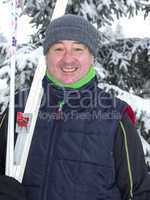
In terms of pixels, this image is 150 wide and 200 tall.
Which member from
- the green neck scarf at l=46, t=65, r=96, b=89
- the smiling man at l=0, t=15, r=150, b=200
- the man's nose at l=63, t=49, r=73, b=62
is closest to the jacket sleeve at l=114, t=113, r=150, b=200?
the smiling man at l=0, t=15, r=150, b=200

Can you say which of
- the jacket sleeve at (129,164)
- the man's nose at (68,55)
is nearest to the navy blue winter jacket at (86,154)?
the jacket sleeve at (129,164)

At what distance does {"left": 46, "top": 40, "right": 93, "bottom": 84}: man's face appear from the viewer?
1.96 metres

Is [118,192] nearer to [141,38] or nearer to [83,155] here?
[83,155]

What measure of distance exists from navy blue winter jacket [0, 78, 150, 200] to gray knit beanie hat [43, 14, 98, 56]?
219 millimetres

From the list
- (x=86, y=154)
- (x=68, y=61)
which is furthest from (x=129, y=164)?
(x=68, y=61)

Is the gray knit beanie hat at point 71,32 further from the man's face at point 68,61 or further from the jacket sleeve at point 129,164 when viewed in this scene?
the jacket sleeve at point 129,164

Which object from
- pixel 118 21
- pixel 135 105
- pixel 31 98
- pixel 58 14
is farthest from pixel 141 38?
pixel 31 98

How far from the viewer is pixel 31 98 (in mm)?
2061

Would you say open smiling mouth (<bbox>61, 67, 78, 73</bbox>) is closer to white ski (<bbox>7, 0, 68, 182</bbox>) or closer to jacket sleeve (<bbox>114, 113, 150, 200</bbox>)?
white ski (<bbox>7, 0, 68, 182</bbox>)

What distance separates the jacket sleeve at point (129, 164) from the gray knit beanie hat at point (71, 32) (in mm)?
420

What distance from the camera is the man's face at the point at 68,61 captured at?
77.4 inches

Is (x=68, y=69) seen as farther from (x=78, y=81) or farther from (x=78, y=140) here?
(x=78, y=140)

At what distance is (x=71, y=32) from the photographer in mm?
2000

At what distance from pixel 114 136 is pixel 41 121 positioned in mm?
367
